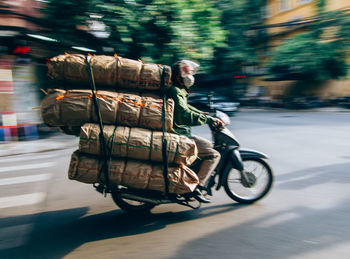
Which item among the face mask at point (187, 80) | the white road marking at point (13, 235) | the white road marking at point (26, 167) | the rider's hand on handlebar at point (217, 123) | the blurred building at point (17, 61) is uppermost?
the blurred building at point (17, 61)

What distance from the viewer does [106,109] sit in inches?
119

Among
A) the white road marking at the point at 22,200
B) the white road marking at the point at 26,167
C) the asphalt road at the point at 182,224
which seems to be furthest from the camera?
the white road marking at the point at 26,167

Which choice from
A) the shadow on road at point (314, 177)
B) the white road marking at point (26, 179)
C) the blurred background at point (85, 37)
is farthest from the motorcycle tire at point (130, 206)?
the blurred background at point (85, 37)

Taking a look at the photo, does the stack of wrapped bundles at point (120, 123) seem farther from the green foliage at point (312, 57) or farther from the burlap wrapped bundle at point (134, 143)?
the green foliage at point (312, 57)

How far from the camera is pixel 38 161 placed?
269 inches

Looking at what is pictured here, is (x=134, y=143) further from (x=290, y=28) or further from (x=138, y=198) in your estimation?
(x=290, y=28)

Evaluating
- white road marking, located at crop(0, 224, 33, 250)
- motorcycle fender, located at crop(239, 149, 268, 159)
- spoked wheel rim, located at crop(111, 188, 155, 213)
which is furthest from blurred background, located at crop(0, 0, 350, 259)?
motorcycle fender, located at crop(239, 149, 268, 159)

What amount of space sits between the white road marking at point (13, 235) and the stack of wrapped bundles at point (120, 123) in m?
0.85

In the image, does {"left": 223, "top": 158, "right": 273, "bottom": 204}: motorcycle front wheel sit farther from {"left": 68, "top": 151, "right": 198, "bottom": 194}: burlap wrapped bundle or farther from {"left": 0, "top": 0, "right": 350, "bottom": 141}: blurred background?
{"left": 0, "top": 0, "right": 350, "bottom": 141}: blurred background

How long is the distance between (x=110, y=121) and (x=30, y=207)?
1.91 metres

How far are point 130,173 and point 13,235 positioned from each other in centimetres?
142

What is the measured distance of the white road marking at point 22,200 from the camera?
4.09m

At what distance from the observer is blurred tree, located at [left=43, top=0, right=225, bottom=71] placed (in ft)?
30.8

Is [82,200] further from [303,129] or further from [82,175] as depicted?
[303,129]
